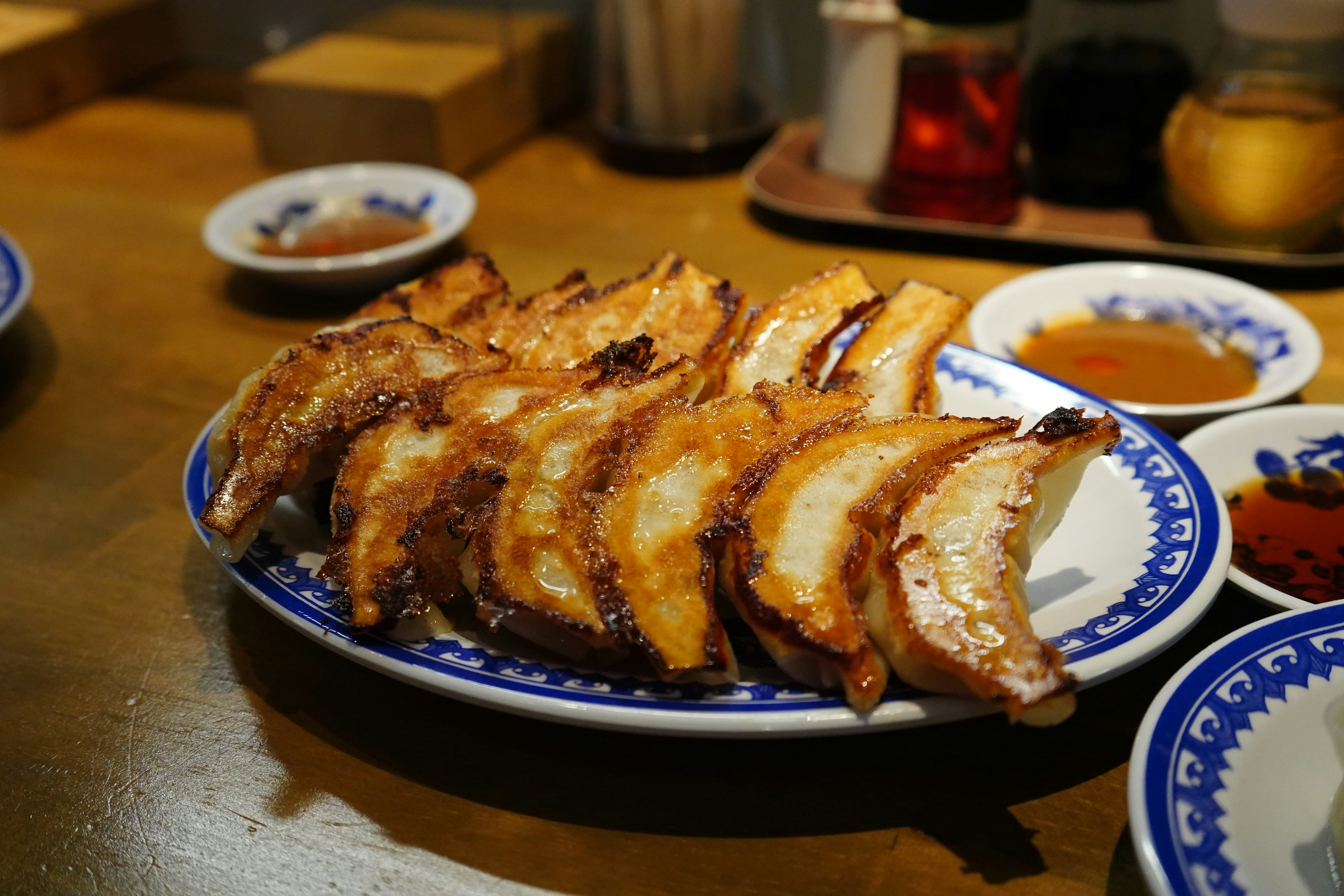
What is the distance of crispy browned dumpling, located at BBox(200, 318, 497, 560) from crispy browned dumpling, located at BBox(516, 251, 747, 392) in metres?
0.12

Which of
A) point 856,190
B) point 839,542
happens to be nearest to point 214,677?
point 839,542

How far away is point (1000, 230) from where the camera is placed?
2.74m

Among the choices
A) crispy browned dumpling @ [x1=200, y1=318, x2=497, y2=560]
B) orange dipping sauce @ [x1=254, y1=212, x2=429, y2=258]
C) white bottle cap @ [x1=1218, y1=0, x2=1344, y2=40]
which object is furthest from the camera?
orange dipping sauce @ [x1=254, y1=212, x2=429, y2=258]

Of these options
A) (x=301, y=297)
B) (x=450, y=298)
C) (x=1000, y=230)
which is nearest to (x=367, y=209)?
(x=301, y=297)

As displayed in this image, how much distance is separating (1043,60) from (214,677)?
2.57m

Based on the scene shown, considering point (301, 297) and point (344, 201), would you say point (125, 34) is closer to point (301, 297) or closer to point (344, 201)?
point (344, 201)

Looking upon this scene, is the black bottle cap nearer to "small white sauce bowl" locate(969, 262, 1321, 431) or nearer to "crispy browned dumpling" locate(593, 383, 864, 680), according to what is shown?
"small white sauce bowl" locate(969, 262, 1321, 431)

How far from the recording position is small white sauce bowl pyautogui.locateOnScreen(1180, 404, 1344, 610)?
1.75 meters

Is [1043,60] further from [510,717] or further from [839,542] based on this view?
[510,717]

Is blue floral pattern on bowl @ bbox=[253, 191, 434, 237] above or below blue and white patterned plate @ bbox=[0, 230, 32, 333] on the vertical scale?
below

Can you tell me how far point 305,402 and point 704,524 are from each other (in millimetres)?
681

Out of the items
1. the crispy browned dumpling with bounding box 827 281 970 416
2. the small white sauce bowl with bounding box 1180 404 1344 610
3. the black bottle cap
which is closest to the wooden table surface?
the small white sauce bowl with bounding box 1180 404 1344 610

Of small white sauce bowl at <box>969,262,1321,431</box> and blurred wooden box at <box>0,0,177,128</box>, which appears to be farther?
blurred wooden box at <box>0,0,177,128</box>

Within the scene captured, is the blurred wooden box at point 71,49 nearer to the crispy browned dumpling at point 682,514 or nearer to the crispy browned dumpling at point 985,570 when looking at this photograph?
the crispy browned dumpling at point 682,514
